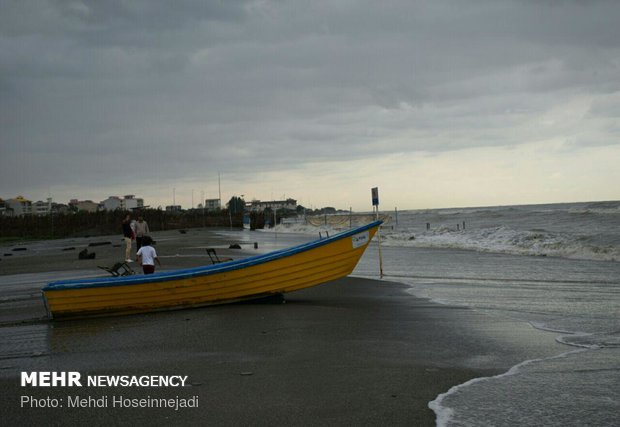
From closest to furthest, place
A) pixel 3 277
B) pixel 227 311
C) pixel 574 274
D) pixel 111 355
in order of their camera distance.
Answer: pixel 111 355 < pixel 227 311 < pixel 574 274 < pixel 3 277

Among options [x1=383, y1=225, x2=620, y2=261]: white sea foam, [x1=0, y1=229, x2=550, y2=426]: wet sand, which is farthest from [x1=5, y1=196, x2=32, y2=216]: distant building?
[x1=0, y1=229, x2=550, y2=426]: wet sand

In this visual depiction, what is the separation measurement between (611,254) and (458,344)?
1545 centimetres

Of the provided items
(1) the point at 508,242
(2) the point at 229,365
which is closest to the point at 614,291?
(2) the point at 229,365

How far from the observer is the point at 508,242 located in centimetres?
2727

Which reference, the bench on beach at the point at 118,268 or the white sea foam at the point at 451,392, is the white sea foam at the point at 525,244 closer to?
the white sea foam at the point at 451,392

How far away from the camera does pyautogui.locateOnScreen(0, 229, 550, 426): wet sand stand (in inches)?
185

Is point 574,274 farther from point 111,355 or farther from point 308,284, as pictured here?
point 111,355

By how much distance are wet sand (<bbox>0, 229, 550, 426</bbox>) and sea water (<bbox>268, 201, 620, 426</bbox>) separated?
1.10 feet

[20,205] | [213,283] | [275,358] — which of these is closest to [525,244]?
[213,283]

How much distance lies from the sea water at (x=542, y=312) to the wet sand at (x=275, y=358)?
1.10 ft

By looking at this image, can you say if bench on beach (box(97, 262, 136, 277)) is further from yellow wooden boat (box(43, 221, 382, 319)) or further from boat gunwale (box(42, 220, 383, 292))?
yellow wooden boat (box(43, 221, 382, 319))

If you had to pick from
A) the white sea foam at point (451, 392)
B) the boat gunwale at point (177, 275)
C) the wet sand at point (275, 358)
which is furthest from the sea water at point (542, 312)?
the boat gunwale at point (177, 275)

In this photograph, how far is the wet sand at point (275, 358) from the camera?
4707 mm

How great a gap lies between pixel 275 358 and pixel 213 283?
4.00 metres
